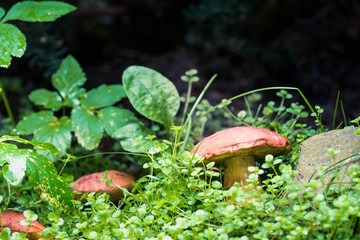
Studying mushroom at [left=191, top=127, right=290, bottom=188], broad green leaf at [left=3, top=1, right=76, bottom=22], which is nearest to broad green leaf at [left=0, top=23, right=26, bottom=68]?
broad green leaf at [left=3, top=1, right=76, bottom=22]

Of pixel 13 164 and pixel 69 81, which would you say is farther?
pixel 69 81

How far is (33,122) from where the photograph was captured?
7.56 feet

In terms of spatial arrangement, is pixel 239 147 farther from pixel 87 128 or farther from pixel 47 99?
pixel 47 99

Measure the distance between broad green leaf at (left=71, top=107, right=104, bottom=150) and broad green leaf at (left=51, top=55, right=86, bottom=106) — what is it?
158 millimetres

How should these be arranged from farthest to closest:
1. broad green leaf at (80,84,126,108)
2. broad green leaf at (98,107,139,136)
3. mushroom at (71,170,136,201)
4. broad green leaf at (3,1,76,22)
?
broad green leaf at (80,84,126,108) < broad green leaf at (98,107,139,136) < broad green leaf at (3,1,76,22) < mushroom at (71,170,136,201)

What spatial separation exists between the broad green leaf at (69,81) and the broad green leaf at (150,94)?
47 cm

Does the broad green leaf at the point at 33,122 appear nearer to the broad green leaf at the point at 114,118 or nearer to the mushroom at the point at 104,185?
the broad green leaf at the point at 114,118

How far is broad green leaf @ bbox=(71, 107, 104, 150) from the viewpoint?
7.29 feet

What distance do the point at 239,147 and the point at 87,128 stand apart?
1.08 m

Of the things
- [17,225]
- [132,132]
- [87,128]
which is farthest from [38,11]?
[17,225]

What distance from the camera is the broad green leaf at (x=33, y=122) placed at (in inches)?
88.6

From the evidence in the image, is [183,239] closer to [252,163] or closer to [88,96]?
[252,163]

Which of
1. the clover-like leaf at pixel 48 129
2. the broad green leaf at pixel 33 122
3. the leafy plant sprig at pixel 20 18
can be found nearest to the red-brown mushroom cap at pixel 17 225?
the clover-like leaf at pixel 48 129

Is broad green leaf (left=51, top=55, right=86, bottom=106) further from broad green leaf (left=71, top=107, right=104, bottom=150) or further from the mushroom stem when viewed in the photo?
the mushroom stem
